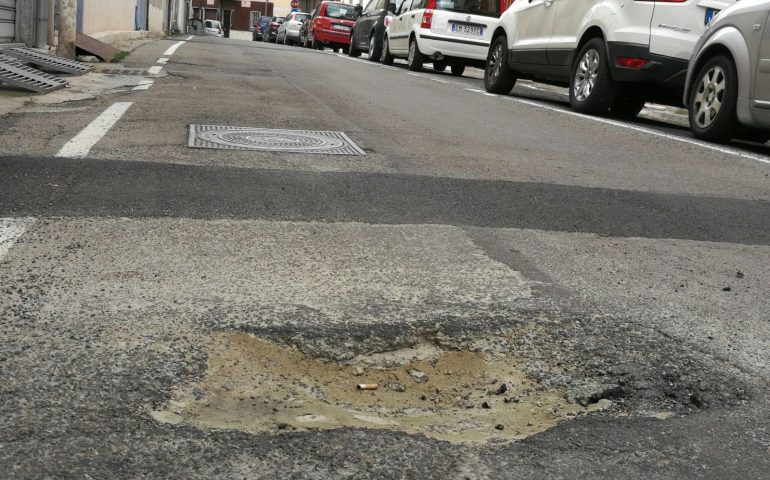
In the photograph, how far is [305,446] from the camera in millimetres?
2180

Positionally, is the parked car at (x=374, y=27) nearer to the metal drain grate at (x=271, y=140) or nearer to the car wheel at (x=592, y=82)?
the car wheel at (x=592, y=82)

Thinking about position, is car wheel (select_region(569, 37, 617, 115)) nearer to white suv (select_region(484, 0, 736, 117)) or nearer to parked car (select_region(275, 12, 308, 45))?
white suv (select_region(484, 0, 736, 117))

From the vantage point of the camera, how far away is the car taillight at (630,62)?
9500mm

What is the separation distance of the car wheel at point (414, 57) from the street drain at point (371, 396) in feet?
52.0

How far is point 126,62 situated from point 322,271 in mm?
12792

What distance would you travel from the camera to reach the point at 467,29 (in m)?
17.4

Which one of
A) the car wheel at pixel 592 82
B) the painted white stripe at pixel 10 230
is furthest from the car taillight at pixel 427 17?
the painted white stripe at pixel 10 230

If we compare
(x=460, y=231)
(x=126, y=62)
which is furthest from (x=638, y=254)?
(x=126, y=62)

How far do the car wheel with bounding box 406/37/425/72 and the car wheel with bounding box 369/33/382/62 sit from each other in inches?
153

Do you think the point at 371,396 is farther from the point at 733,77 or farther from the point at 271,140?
the point at 733,77

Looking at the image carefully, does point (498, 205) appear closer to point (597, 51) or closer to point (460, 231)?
point (460, 231)

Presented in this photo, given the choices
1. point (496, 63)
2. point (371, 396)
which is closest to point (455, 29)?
point (496, 63)

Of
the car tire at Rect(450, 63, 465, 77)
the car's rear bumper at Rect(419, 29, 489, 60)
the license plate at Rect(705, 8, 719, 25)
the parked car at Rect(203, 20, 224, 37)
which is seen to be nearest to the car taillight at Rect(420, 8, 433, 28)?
the car's rear bumper at Rect(419, 29, 489, 60)

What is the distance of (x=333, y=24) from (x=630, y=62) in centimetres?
2381
